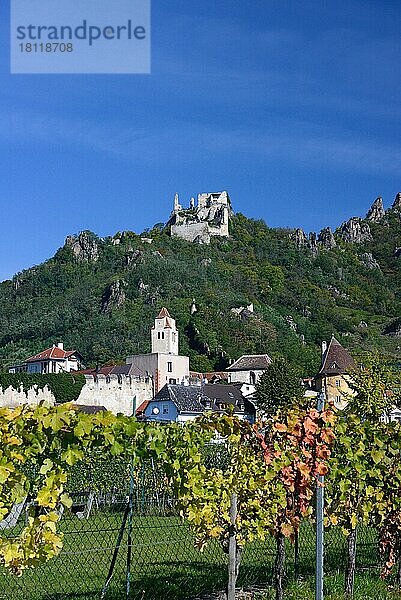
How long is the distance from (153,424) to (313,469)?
1.45 m

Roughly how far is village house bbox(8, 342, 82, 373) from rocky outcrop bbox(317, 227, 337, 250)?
6188 cm

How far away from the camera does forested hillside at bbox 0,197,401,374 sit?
7944 centimetres

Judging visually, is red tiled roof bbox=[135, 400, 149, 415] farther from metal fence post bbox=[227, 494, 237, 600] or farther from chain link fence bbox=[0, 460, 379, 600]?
metal fence post bbox=[227, 494, 237, 600]

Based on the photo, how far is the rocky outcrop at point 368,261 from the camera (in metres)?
118

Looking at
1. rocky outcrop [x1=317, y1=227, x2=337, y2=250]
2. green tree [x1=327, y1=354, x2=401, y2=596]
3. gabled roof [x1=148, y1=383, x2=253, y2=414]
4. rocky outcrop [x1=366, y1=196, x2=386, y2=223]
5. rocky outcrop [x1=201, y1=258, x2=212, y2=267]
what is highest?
rocky outcrop [x1=366, y1=196, x2=386, y2=223]

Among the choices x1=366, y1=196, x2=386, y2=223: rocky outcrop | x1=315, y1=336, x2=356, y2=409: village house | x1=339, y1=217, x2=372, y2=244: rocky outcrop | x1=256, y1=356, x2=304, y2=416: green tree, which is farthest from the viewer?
x1=366, y1=196, x2=386, y2=223: rocky outcrop

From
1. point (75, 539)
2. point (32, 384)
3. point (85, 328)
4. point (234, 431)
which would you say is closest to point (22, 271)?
point (85, 328)

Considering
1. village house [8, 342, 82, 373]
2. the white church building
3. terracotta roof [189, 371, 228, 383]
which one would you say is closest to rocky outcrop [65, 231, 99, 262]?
village house [8, 342, 82, 373]

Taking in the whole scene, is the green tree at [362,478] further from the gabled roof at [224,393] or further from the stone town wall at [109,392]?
the gabled roof at [224,393]

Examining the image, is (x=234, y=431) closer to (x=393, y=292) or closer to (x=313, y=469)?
(x=313, y=469)

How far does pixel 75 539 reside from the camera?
12.6 meters

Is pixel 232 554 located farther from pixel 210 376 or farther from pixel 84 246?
pixel 84 246

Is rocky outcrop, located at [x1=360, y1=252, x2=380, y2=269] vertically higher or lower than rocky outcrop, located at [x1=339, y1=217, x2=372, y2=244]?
lower

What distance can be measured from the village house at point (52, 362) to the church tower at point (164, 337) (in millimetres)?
7654
